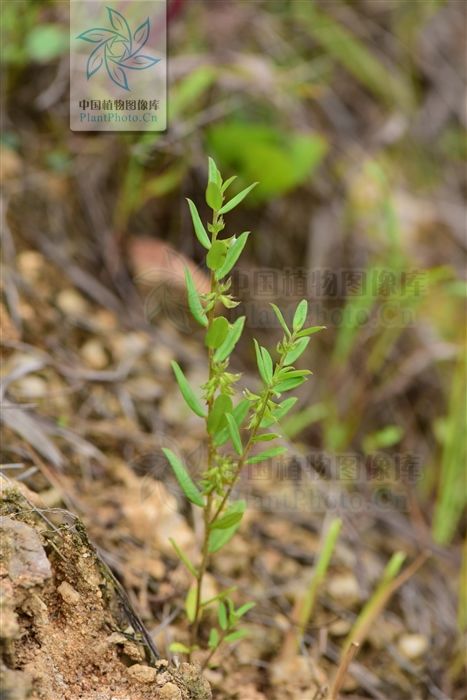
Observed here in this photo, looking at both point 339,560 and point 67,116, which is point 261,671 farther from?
point 67,116

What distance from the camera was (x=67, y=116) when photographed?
1749 mm

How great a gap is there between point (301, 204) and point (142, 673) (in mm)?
1565

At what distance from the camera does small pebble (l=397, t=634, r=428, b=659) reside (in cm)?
126

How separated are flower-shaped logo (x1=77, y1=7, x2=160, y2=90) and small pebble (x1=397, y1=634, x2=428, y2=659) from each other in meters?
1.34

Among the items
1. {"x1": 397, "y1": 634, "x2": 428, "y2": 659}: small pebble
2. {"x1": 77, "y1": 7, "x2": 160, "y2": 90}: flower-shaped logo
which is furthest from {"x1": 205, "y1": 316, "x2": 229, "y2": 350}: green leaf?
{"x1": 77, "y1": 7, "x2": 160, "y2": 90}: flower-shaped logo

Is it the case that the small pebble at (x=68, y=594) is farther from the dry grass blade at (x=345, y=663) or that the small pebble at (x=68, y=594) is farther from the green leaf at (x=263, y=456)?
the dry grass blade at (x=345, y=663)

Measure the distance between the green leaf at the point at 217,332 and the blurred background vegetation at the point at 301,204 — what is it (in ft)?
2.43

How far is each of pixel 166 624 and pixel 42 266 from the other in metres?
0.82

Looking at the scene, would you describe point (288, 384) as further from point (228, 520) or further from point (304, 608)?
point (304, 608)

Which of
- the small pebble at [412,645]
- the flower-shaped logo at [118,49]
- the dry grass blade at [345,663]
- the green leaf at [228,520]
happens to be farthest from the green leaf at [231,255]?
the flower-shaped logo at [118,49]

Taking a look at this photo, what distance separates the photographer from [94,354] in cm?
144

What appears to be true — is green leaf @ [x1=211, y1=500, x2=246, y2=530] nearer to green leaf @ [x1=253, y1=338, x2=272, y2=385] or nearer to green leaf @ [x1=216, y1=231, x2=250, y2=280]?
green leaf @ [x1=253, y1=338, x2=272, y2=385]

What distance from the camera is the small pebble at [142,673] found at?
75 centimetres

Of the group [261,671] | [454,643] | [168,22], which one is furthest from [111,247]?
[454,643]
